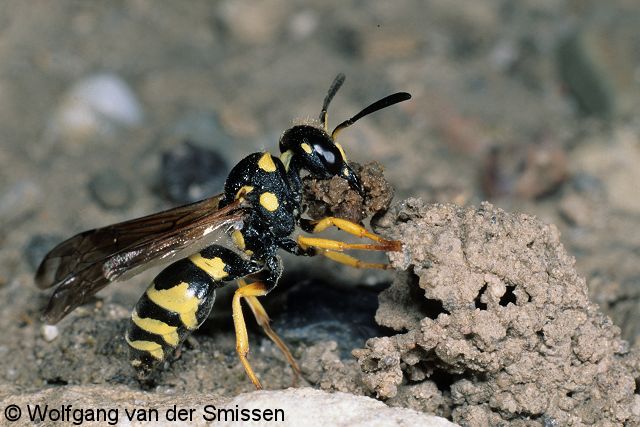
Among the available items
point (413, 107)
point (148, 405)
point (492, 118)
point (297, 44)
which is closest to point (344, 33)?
point (297, 44)

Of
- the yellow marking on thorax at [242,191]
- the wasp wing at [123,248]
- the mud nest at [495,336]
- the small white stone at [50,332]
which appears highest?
the yellow marking on thorax at [242,191]

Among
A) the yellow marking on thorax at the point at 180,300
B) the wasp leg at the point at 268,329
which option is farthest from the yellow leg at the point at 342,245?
the yellow marking on thorax at the point at 180,300

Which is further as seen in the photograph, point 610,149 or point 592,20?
point 592,20

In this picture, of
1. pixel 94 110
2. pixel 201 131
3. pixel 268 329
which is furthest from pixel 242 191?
pixel 94 110

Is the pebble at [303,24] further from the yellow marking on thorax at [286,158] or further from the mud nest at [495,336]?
the mud nest at [495,336]

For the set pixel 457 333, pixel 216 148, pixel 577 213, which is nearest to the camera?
pixel 457 333

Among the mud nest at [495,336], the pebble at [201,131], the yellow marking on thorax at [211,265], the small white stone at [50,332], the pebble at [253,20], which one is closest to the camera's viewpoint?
the mud nest at [495,336]

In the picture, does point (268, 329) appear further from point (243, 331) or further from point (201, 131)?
point (201, 131)

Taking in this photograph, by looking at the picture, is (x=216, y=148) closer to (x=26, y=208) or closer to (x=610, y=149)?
(x=26, y=208)
